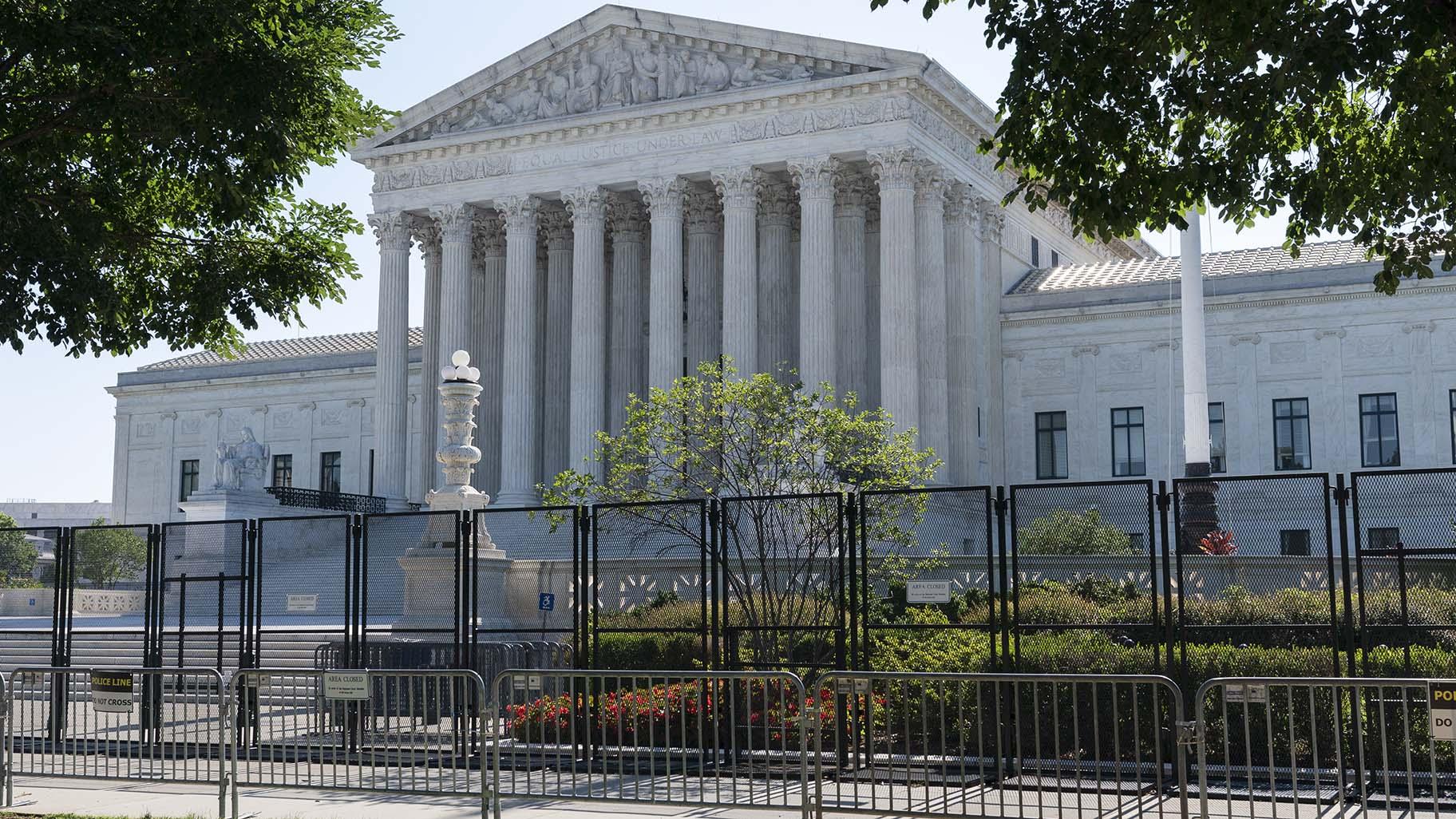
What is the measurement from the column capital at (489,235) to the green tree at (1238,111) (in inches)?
1901

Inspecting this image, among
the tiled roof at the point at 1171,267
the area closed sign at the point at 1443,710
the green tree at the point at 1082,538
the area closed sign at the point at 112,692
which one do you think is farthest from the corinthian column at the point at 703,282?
the area closed sign at the point at 1443,710

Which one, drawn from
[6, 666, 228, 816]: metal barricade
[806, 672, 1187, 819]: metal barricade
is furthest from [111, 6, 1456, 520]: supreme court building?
[6, 666, 228, 816]: metal barricade

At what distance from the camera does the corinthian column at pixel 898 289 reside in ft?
168

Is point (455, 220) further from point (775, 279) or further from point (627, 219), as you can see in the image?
point (775, 279)

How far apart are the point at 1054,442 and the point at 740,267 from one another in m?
14.9

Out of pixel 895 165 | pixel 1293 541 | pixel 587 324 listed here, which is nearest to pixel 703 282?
pixel 587 324

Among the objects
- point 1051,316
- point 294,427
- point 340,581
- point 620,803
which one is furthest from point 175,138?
point 294,427

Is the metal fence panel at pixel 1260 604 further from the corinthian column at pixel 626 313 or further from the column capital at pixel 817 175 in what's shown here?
the corinthian column at pixel 626 313

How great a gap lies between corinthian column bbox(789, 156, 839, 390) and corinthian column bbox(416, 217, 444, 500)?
16200 mm

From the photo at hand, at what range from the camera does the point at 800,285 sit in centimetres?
5622

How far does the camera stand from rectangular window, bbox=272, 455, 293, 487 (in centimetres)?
7644

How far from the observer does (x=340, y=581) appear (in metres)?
38.8

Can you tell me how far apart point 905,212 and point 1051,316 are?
10767 millimetres

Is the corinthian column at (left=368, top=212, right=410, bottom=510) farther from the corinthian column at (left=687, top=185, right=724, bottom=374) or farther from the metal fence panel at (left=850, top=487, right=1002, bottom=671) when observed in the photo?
the metal fence panel at (left=850, top=487, right=1002, bottom=671)
